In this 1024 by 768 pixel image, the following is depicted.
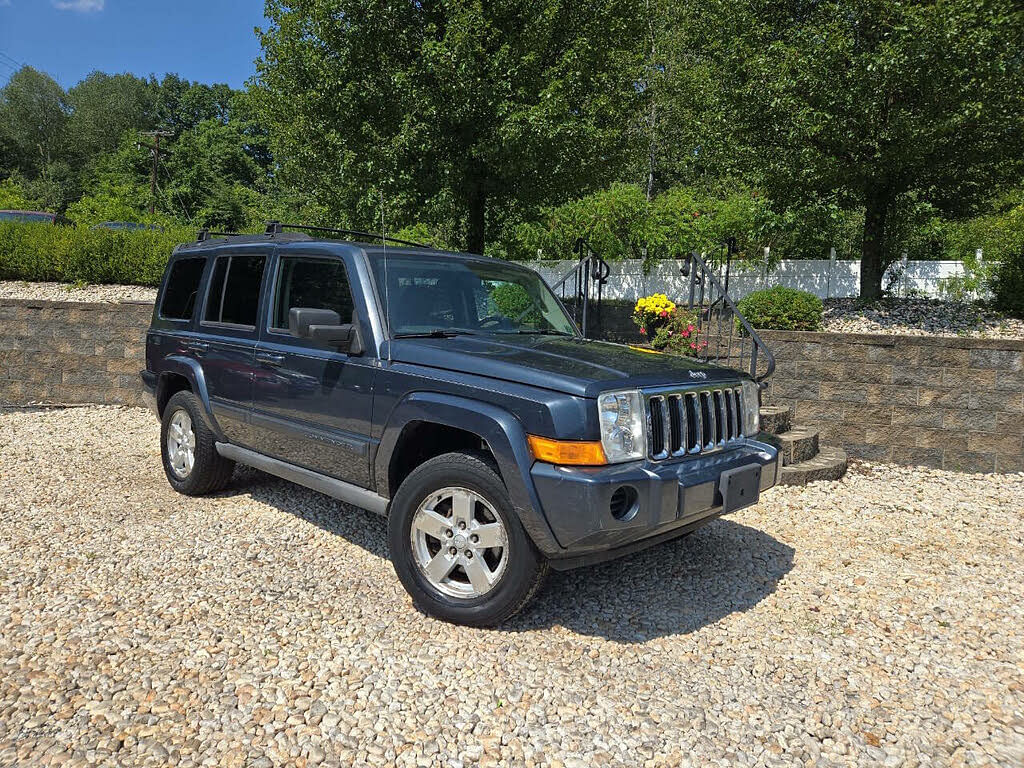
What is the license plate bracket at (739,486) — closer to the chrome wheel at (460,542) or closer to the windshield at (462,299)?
the chrome wheel at (460,542)

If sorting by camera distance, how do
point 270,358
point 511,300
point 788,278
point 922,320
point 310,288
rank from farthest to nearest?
point 788,278
point 922,320
point 511,300
point 270,358
point 310,288

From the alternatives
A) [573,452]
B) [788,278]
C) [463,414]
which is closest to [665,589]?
[573,452]

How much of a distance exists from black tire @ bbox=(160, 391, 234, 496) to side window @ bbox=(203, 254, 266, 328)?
0.67 m

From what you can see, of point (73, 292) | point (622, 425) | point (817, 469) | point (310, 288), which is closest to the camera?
point (622, 425)

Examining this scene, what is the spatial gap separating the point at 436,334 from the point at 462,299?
41 cm

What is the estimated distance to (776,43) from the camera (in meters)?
10.4

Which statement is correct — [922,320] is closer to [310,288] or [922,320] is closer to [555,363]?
[555,363]

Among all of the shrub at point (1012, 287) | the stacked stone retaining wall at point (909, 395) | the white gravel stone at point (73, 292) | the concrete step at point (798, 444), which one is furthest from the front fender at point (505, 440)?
the shrub at point (1012, 287)

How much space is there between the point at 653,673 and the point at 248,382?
9.96ft

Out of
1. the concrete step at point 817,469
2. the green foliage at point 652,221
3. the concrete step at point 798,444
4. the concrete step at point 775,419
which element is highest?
the green foliage at point 652,221

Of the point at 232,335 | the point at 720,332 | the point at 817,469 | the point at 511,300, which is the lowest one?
the point at 817,469

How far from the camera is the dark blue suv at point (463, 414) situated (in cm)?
296

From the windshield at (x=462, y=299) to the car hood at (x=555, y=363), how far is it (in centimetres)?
19

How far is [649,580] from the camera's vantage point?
13.3 feet
